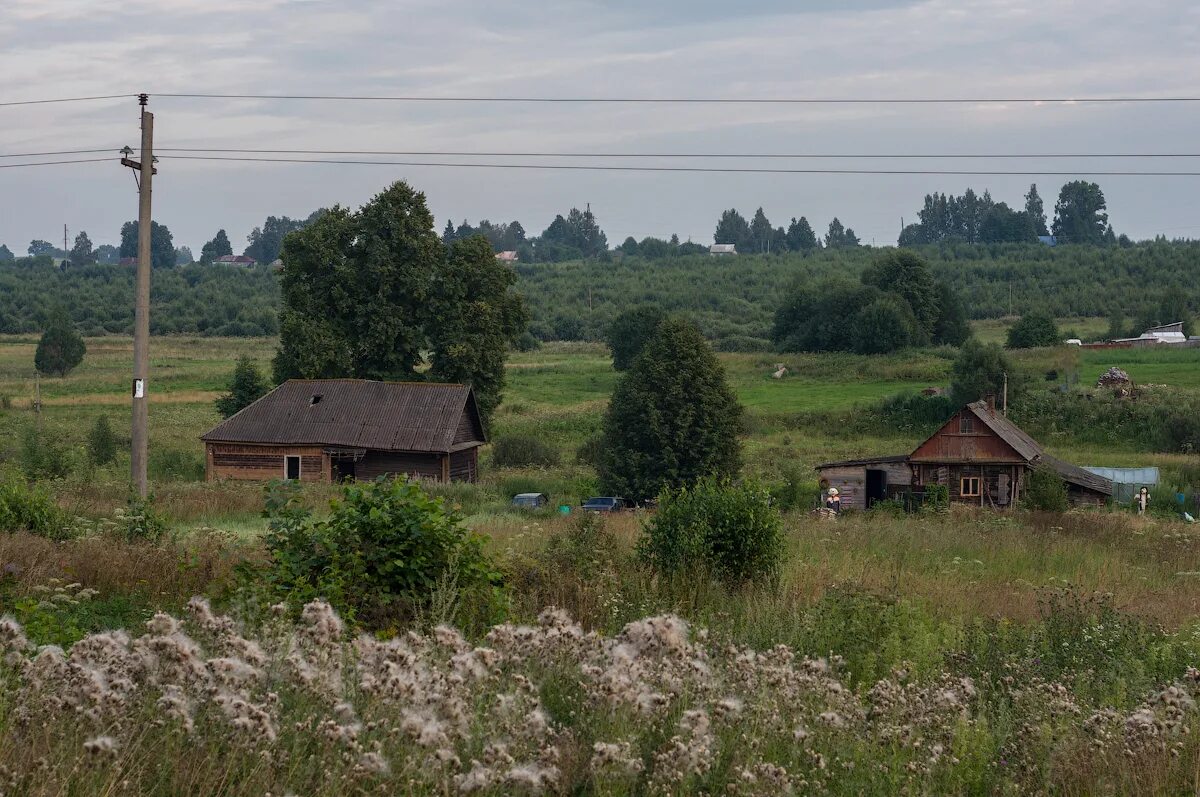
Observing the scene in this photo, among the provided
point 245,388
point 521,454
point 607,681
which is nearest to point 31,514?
point 607,681

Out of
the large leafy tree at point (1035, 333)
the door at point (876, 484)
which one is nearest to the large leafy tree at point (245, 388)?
the door at point (876, 484)

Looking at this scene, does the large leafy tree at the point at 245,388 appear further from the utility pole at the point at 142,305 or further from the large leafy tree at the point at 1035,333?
the large leafy tree at the point at 1035,333

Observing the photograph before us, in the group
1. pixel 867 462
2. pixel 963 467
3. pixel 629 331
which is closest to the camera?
pixel 963 467

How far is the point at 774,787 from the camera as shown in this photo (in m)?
4.74

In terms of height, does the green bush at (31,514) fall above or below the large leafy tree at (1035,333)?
below

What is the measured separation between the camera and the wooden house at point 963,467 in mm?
→ 42906

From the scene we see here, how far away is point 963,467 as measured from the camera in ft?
143

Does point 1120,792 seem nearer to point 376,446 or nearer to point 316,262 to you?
point 376,446

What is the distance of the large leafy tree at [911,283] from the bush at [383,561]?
290ft

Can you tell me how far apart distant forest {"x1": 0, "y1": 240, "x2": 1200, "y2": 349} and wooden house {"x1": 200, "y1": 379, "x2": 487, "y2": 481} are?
210ft

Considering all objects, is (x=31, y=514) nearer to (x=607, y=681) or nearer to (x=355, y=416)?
(x=607, y=681)

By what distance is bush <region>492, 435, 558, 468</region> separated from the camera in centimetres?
5006

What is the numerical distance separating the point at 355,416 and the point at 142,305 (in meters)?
24.5

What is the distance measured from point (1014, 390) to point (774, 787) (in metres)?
61.9
